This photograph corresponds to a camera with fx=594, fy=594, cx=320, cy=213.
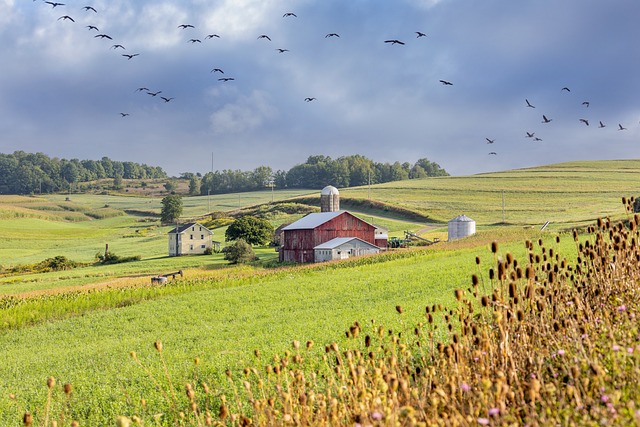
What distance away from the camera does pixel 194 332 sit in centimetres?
1797

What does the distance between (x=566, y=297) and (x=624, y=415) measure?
280cm

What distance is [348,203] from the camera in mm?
112438

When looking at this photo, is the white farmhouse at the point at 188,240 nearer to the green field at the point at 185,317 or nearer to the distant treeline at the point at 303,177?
the green field at the point at 185,317

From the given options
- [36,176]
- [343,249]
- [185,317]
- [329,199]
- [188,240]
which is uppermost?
[36,176]

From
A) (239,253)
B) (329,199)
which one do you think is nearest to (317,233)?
(239,253)

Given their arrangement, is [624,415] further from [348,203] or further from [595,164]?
[595,164]

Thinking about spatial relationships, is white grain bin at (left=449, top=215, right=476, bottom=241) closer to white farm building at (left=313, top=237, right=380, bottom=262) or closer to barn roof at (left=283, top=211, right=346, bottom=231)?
white farm building at (left=313, top=237, right=380, bottom=262)

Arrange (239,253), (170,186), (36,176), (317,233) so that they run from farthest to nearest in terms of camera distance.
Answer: (170,186)
(36,176)
(317,233)
(239,253)

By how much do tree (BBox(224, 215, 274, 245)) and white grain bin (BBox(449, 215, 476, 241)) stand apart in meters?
23.6

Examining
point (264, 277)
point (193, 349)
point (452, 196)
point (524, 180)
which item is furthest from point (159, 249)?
point (524, 180)

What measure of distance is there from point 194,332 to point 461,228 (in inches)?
2158

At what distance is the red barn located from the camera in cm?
6266

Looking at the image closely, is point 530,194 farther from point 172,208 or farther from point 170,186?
point 170,186

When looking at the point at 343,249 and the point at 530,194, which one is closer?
the point at 343,249
